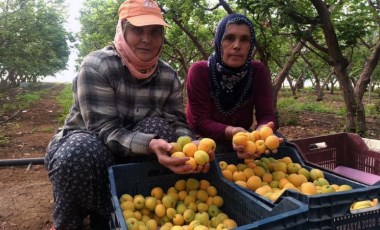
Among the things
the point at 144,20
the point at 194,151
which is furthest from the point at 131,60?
the point at 194,151

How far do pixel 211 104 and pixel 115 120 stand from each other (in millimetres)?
1031

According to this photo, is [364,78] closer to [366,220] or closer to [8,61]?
[366,220]

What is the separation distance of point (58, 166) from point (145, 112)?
712 mm

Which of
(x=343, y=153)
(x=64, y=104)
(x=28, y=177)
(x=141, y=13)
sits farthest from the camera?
(x=64, y=104)

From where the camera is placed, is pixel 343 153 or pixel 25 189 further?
pixel 25 189

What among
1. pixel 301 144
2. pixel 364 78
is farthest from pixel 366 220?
pixel 364 78

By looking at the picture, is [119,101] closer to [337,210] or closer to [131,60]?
[131,60]

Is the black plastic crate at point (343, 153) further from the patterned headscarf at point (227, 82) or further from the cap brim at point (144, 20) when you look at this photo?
the cap brim at point (144, 20)

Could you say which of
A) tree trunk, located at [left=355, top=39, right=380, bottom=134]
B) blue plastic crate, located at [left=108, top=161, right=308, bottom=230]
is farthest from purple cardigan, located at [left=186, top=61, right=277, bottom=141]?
tree trunk, located at [left=355, top=39, right=380, bottom=134]

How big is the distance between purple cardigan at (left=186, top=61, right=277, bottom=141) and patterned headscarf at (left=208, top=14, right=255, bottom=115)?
0.05m

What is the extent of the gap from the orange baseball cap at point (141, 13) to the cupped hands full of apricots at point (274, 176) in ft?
3.40

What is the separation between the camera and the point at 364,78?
5398 mm

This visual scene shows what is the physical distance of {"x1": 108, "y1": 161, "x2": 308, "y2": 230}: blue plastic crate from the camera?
4.71 ft

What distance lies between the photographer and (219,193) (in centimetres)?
219
